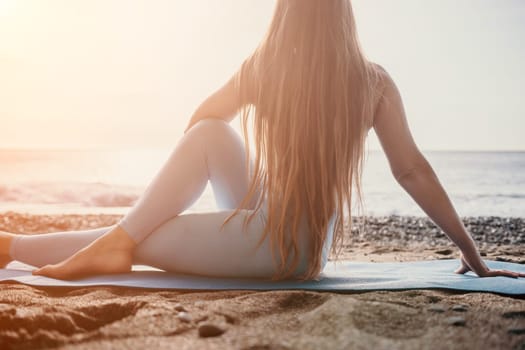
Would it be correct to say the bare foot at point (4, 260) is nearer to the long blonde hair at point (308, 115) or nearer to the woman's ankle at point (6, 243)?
the woman's ankle at point (6, 243)

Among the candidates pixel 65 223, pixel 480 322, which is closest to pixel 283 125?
pixel 480 322

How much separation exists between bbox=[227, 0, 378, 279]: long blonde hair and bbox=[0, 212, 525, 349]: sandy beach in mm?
346

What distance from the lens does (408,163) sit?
2049 mm

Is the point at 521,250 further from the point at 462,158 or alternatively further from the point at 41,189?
the point at 462,158

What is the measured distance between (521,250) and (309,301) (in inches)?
127

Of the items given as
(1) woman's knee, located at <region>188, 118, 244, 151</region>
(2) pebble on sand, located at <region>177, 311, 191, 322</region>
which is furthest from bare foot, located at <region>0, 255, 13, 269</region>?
(2) pebble on sand, located at <region>177, 311, 191, 322</region>

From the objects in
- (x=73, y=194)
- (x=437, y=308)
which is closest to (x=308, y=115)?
(x=437, y=308)

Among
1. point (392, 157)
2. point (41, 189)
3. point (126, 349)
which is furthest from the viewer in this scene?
point (41, 189)

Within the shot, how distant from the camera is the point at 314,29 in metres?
1.91

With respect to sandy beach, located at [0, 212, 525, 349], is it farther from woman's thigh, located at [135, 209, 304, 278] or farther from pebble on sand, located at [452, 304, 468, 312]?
woman's thigh, located at [135, 209, 304, 278]

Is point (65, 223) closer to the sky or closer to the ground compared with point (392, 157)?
closer to the ground

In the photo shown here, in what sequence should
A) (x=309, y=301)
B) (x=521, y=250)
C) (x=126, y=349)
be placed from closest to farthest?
(x=126, y=349) < (x=309, y=301) < (x=521, y=250)

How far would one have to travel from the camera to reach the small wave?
Answer: 11.6 meters

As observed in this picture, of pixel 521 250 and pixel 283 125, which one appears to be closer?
pixel 283 125
